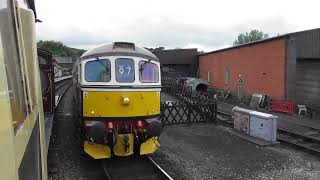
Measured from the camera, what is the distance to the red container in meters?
21.5

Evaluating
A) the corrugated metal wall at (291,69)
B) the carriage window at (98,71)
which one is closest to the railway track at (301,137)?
the carriage window at (98,71)

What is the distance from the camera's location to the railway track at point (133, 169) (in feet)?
30.5

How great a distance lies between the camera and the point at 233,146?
12766 millimetres

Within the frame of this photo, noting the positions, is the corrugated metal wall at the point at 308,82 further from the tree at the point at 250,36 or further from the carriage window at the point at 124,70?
the tree at the point at 250,36

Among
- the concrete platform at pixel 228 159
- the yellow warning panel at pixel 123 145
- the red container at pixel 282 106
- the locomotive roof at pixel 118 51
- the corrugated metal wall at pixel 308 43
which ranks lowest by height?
the concrete platform at pixel 228 159

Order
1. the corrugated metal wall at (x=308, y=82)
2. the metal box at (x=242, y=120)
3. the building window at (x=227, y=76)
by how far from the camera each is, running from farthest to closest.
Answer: the building window at (x=227, y=76) → the corrugated metal wall at (x=308, y=82) → the metal box at (x=242, y=120)

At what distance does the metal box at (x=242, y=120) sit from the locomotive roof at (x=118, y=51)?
5.47m

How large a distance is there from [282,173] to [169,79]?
80.1 feet

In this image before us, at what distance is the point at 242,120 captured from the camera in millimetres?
14953

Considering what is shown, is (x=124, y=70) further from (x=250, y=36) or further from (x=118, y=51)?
(x=250, y=36)

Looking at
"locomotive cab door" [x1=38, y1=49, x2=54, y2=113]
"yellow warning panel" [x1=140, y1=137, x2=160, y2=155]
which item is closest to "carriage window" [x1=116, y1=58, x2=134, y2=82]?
"yellow warning panel" [x1=140, y1=137, x2=160, y2=155]

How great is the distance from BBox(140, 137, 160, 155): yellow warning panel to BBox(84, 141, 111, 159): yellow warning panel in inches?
33.7

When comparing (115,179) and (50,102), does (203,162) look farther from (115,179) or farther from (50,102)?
(50,102)

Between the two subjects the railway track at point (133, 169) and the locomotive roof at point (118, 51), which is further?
the locomotive roof at point (118, 51)
